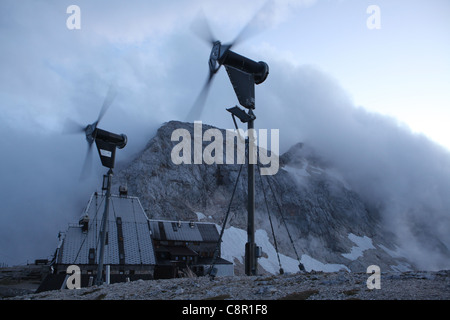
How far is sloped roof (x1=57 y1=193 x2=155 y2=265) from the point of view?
58.5 m

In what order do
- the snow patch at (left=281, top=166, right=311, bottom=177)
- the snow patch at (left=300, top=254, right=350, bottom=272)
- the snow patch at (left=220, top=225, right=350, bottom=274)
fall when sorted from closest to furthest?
the snow patch at (left=220, top=225, right=350, bottom=274), the snow patch at (left=300, top=254, right=350, bottom=272), the snow patch at (left=281, top=166, right=311, bottom=177)

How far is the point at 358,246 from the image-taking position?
117m

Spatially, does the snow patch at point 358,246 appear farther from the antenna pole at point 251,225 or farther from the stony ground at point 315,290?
the stony ground at point 315,290

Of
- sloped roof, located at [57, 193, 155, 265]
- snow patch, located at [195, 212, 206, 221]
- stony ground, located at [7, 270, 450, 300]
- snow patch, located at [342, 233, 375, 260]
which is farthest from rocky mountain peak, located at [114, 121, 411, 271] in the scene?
stony ground, located at [7, 270, 450, 300]

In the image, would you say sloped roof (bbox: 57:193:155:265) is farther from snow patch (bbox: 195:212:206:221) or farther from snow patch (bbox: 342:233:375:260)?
snow patch (bbox: 342:233:375:260)

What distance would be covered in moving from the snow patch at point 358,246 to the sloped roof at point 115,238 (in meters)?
69.9

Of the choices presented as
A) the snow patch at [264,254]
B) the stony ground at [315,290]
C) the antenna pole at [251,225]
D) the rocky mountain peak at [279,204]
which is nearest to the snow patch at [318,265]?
the snow patch at [264,254]

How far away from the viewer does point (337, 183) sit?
471 feet

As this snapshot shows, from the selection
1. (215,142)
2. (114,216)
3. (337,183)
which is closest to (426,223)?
(337,183)

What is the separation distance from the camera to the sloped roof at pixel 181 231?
73062 mm

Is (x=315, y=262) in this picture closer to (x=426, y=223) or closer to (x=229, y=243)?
(x=229, y=243)

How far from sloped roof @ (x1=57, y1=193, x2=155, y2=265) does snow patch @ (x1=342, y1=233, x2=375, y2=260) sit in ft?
229

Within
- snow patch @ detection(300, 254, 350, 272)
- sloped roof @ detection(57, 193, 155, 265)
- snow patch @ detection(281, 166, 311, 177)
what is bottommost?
snow patch @ detection(300, 254, 350, 272)
